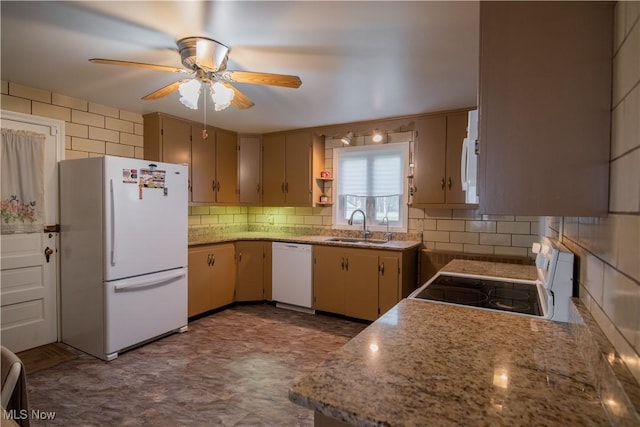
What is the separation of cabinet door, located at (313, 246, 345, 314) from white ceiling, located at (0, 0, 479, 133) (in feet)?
5.23

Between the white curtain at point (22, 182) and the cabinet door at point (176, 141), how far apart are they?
1.01m

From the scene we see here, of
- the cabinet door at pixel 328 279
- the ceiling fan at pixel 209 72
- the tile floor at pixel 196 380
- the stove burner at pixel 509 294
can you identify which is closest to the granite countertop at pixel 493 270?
the stove burner at pixel 509 294

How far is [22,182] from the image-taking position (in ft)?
8.98

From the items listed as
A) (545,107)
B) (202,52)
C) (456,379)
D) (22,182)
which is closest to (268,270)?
(22,182)

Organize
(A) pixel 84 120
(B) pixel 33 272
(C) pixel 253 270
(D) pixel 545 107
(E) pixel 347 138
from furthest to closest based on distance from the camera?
(C) pixel 253 270, (E) pixel 347 138, (A) pixel 84 120, (B) pixel 33 272, (D) pixel 545 107

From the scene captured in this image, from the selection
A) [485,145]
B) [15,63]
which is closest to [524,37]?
[485,145]

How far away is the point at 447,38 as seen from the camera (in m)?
1.86

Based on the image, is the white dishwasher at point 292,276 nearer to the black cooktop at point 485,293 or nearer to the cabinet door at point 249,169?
the cabinet door at point 249,169

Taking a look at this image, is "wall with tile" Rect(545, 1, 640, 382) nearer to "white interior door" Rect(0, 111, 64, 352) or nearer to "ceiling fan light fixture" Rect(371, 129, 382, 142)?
"ceiling fan light fixture" Rect(371, 129, 382, 142)

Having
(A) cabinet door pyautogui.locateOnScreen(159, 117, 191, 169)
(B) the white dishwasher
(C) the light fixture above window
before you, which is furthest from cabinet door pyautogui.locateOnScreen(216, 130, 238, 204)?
(C) the light fixture above window

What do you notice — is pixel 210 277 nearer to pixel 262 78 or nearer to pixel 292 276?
pixel 292 276

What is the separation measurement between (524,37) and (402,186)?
293 cm

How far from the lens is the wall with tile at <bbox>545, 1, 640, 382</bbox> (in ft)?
2.27

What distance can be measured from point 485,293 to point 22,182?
11.6ft
